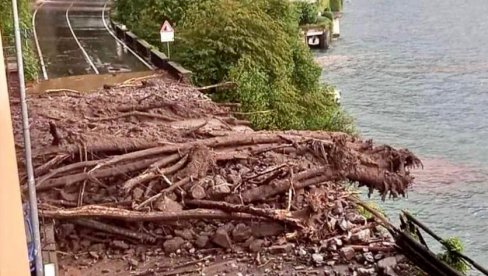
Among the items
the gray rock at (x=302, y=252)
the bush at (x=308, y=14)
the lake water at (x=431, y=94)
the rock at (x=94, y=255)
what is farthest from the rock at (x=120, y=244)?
the bush at (x=308, y=14)

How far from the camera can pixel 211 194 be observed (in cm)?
1149

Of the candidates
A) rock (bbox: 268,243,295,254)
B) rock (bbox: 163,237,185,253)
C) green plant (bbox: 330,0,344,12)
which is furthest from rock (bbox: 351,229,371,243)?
green plant (bbox: 330,0,344,12)

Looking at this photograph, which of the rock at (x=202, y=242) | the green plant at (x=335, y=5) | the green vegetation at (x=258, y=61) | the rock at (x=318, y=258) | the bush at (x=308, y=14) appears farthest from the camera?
the green plant at (x=335, y=5)

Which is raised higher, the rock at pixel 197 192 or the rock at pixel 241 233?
the rock at pixel 197 192

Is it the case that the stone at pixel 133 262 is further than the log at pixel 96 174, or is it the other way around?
the log at pixel 96 174

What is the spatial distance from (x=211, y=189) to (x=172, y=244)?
1125 millimetres

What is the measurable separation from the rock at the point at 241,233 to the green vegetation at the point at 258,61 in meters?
7.49

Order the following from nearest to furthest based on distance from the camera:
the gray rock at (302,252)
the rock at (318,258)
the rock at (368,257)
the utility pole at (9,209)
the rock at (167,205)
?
the utility pole at (9,209) → the rock at (318,258) → the rock at (368,257) → the gray rock at (302,252) → the rock at (167,205)

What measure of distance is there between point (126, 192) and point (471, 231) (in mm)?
13181

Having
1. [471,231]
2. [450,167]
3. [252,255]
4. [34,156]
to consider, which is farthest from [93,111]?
[450,167]

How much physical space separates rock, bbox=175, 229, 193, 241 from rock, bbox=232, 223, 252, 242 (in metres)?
0.63

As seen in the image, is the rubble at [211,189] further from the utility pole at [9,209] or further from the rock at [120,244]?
the utility pole at [9,209]

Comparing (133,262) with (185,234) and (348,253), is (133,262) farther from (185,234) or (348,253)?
(348,253)

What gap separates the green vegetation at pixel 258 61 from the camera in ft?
66.3
